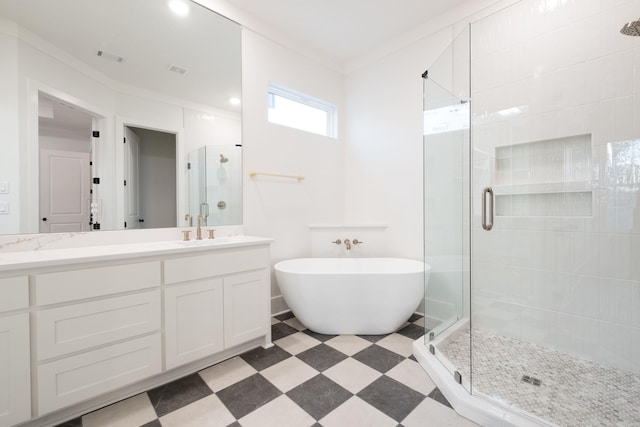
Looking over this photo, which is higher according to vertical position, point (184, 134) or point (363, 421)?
point (184, 134)

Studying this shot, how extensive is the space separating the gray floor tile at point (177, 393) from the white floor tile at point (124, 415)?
0.12 feet

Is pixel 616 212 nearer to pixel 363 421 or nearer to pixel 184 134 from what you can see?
pixel 363 421

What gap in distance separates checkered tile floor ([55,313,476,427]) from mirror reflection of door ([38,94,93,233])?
103cm

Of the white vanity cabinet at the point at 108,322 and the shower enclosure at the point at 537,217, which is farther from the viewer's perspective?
the shower enclosure at the point at 537,217

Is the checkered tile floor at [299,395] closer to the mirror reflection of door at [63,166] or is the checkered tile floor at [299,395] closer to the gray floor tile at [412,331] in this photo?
the gray floor tile at [412,331]

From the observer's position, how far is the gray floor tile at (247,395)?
4.56 ft

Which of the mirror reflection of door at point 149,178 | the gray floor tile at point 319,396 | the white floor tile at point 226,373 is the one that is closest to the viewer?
the gray floor tile at point 319,396

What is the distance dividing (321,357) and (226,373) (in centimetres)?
60

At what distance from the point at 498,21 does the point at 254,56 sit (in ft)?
6.48

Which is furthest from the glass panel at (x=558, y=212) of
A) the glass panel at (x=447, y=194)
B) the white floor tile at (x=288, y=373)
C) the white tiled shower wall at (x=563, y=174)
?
the white floor tile at (x=288, y=373)

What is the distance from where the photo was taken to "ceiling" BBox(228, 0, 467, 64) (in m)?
2.33

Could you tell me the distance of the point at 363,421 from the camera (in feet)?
4.27

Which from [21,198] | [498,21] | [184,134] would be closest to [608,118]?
[498,21]

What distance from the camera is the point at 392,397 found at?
1.46 metres
